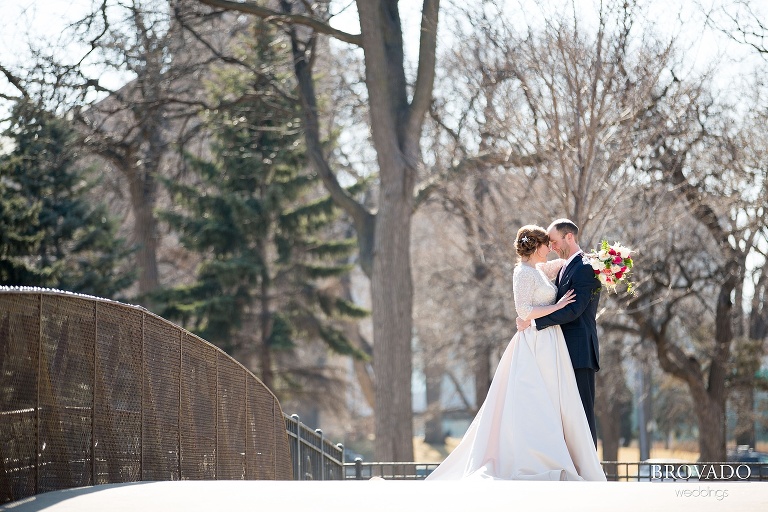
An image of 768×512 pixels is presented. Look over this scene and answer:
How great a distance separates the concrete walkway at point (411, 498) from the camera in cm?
651

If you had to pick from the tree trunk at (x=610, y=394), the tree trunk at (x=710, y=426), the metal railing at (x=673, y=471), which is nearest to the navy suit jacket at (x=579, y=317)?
the metal railing at (x=673, y=471)

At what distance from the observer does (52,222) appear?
2398 cm

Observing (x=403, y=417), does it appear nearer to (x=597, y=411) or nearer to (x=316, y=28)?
(x=316, y=28)

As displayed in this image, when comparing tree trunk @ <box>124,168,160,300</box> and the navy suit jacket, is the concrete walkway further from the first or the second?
tree trunk @ <box>124,168,160,300</box>

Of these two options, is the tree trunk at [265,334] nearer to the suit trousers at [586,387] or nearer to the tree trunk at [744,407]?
the tree trunk at [744,407]

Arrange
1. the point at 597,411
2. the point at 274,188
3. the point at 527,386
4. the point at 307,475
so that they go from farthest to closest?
the point at 597,411 → the point at 274,188 → the point at 307,475 → the point at 527,386

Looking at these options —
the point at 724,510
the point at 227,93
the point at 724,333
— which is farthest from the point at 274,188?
the point at 724,510

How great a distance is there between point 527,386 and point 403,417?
35.7 feet

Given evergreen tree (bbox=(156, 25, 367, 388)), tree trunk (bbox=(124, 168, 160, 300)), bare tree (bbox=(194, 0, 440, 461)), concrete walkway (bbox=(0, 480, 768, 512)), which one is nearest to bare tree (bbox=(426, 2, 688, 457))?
bare tree (bbox=(194, 0, 440, 461))

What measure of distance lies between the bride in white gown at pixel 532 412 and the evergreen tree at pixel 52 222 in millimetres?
14049

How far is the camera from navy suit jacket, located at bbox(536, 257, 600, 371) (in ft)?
32.2

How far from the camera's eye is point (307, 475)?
16000mm

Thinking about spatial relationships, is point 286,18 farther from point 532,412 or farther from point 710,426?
point 710,426

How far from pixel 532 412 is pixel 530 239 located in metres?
1.55
